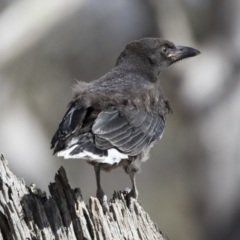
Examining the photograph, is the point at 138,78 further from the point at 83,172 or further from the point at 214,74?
the point at 83,172

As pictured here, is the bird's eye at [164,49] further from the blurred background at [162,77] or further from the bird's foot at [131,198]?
the blurred background at [162,77]

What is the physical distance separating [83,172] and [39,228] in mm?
7941

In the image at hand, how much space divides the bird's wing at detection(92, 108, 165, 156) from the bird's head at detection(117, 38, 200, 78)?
1.94 ft

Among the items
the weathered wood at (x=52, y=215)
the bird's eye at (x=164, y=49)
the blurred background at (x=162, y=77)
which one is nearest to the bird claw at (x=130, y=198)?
the weathered wood at (x=52, y=215)

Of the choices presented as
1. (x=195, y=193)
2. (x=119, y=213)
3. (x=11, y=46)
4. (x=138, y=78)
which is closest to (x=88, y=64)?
(x=11, y=46)

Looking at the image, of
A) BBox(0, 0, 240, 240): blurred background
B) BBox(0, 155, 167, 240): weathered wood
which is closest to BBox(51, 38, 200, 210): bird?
BBox(0, 155, 167, 240): weathered wood

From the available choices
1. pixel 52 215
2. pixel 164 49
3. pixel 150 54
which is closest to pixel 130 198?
pixel 52 215

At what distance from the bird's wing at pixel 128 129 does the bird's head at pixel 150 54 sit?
1.94 ft

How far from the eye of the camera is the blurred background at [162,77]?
10164 millimetres

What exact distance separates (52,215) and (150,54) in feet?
8.07

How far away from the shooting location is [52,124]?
35.8ft

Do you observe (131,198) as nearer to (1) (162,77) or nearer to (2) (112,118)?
(2) (112,118)

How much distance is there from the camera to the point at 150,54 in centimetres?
612

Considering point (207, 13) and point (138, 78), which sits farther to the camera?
point (207, 13)
